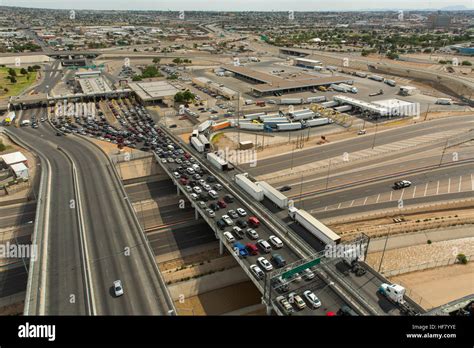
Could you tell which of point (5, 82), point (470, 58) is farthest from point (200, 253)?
point (470, 58)

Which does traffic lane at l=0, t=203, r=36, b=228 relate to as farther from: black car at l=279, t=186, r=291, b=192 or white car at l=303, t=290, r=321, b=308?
white car at l=303, t=290, r=321, b=308

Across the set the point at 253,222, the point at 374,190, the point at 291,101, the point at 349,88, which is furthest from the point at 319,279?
the point at 349,88

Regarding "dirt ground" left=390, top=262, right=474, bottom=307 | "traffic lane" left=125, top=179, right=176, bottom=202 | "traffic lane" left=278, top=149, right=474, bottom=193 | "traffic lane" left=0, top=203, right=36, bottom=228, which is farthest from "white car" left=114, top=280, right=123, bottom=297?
"traffic lane" left=278, top=149, right=474, bottom=193

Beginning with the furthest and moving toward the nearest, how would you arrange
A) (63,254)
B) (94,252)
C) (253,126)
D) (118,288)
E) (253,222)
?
(253,126) → (253,222) → (94,252) → (63,254) → (118,288)

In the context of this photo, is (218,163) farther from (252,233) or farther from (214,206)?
(252,233)

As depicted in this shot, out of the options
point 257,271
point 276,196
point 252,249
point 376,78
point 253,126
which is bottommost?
point 257,271

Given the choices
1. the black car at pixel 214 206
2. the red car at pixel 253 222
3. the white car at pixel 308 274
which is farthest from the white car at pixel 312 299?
the black car at pixel 214 206

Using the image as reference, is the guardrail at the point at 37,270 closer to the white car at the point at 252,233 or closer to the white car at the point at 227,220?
the white car at the point at 227,220
